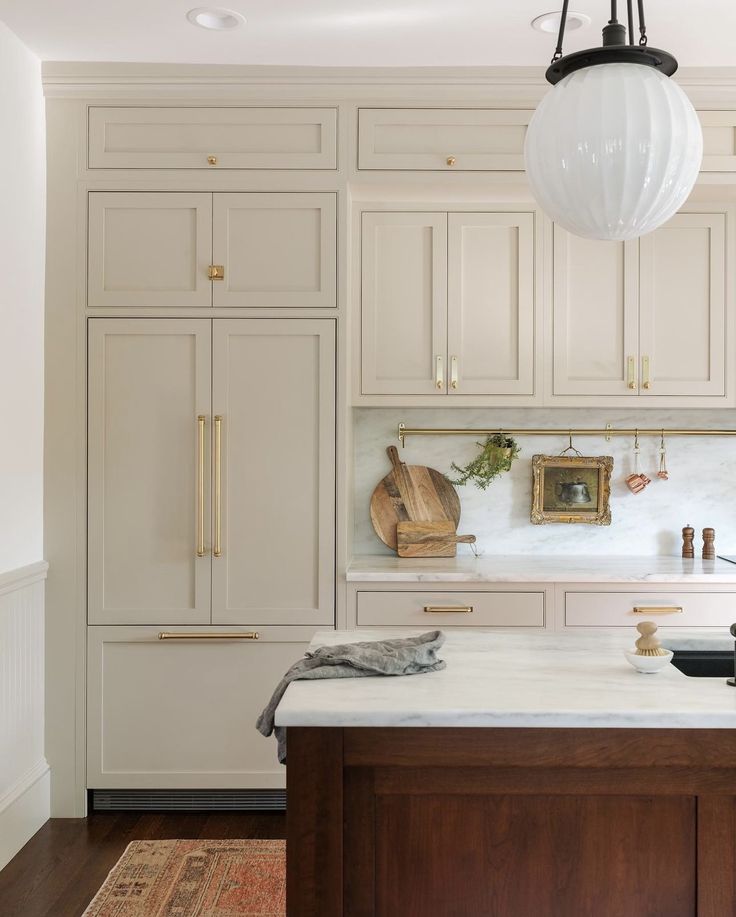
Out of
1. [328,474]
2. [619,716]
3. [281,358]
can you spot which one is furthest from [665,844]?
[281,358]

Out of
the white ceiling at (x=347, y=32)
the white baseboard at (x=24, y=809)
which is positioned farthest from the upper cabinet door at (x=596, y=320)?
the white baseboard at (x=24, y=809)

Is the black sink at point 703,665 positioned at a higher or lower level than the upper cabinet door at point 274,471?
lower

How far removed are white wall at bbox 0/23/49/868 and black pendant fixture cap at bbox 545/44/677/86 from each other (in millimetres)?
2081

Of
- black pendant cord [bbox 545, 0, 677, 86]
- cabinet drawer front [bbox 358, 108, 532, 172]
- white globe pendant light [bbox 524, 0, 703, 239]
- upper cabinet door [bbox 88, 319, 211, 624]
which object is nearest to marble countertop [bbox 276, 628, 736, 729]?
white globe pendant light [bbox 524, 0, 703, 239]

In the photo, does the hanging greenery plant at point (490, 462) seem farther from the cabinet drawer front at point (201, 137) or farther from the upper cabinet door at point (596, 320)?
the cabinet drawer front at point (201, 137)

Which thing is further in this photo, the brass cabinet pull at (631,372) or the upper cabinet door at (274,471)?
the brass cabinet pull at (631,372)

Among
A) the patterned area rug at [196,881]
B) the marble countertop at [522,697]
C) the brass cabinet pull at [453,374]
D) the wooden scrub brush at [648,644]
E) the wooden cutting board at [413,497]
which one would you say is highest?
the brass cabinet pull at [453,374]

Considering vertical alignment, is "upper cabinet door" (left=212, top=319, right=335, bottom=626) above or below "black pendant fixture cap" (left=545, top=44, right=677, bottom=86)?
below

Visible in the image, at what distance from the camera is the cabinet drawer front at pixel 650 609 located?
321 cm

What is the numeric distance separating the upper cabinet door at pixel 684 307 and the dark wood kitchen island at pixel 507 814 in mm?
2033

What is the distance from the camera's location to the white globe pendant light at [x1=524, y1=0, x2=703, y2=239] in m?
1.55

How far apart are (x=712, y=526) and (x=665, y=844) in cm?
243

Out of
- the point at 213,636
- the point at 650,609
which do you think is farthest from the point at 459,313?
the point at 213,636

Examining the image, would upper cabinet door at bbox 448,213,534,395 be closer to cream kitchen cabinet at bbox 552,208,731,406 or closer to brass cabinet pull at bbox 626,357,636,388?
cream kitchen cabinet at bbox 552,208,731,406
